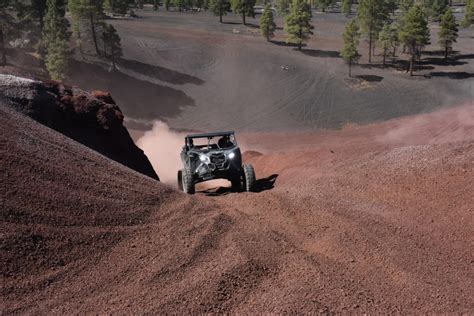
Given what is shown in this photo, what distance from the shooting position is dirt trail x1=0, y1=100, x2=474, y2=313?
406 inches

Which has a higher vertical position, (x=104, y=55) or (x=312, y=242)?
(x=104, y=55)

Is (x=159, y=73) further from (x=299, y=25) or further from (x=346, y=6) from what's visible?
(x=346, y=6)

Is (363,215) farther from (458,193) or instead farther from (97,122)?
(97,122)

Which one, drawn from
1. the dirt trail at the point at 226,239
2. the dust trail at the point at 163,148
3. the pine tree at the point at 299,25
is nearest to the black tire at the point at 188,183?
the dirt trail at the point at 226,239

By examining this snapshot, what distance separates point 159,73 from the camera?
59062 mm

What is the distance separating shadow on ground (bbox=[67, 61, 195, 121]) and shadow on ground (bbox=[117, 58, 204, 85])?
1.97 m

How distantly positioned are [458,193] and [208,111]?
37.1m

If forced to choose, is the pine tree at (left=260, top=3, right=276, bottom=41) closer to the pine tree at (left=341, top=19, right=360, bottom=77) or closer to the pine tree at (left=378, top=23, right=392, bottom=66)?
the pine tree at (left=341, top=19, right=360, bottom=77)

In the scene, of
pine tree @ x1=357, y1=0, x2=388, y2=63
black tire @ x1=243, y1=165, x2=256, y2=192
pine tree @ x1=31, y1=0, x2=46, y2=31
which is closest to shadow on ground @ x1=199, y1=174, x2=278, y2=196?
black tire @ x1=243, y1=165, x2=256, y2=192

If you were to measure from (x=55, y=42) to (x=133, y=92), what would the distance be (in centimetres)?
980

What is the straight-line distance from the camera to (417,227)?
1367cm

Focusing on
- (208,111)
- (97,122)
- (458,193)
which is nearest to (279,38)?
(208,111)

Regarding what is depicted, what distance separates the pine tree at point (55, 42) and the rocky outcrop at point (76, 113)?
25884 mm

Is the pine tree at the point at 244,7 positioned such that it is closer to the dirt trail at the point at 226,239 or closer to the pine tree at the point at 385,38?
the pine tree at the point at 385,38
